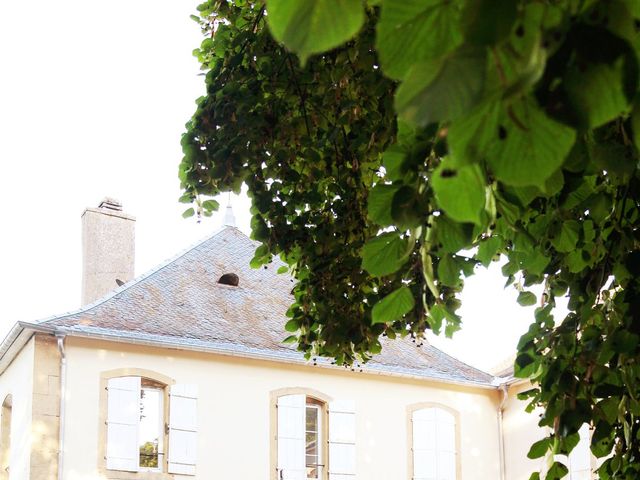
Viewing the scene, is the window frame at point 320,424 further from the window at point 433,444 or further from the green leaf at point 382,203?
the green leaf at point 382,203

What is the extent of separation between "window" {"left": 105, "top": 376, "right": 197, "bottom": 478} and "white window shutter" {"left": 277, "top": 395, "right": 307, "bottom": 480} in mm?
1271

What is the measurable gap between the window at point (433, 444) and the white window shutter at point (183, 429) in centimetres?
340

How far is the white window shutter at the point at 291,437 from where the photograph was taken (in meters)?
14.3

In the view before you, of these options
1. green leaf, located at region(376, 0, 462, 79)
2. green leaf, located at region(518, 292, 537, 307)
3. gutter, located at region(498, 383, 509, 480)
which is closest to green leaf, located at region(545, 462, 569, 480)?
green leaf, located at region(518, 292, 537, 307)

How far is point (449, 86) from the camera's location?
0.98 meters

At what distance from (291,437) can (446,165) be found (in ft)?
44.7

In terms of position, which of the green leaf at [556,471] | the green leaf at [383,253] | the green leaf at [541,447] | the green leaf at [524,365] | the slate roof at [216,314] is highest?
the slate roof at [216,314]

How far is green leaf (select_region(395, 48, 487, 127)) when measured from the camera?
3.20 ft

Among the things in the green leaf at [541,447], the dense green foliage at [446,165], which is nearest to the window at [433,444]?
the dense green foliage at [446,165]

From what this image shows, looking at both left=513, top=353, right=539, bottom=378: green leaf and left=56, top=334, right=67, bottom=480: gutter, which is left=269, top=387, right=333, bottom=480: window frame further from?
left=513, top=353, right=539, bottom=378: green leaf

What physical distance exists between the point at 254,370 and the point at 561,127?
13.7 meters

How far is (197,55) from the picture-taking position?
5.25 metres

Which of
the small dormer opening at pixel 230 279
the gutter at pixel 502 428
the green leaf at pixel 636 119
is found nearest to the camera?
the green leaf at pixel 636 119

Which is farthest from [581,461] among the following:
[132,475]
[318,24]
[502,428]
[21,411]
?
[318,24]
